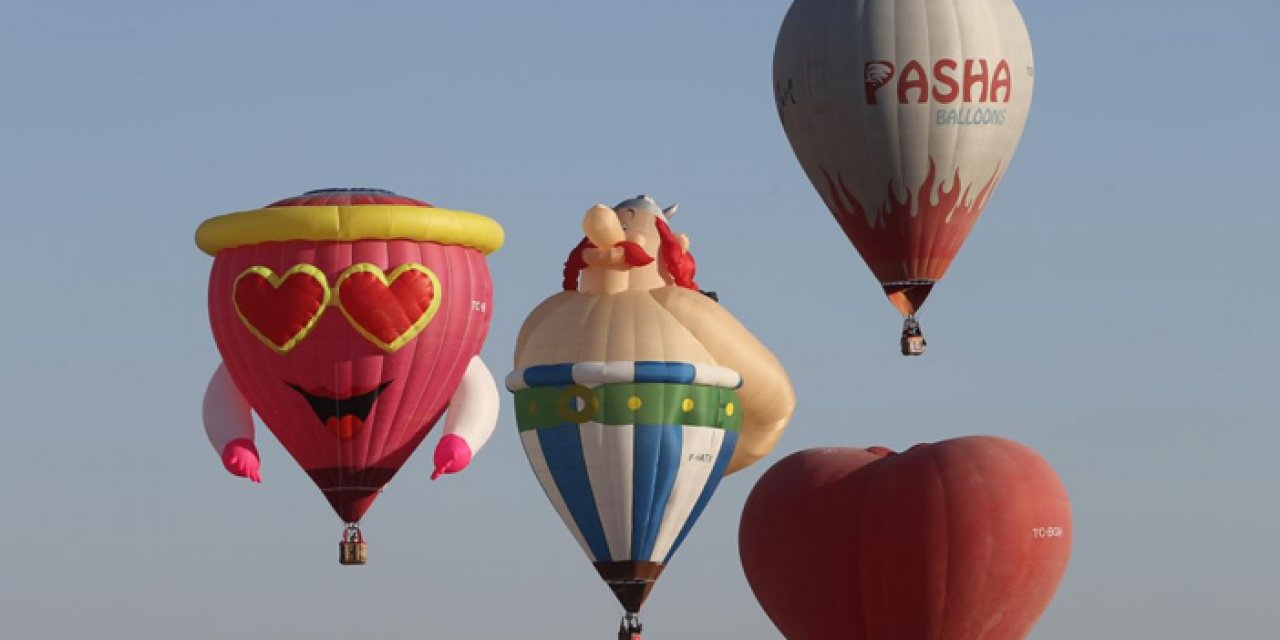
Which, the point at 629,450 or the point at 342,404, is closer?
the point at 342,404

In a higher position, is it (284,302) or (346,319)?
(284,302)

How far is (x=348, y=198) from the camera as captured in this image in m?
39.4

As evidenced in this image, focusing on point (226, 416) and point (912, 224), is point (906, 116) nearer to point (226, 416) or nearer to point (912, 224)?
point (912, 224)

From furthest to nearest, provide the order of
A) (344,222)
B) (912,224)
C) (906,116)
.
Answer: (912,224)
(906,116)
(344,222)

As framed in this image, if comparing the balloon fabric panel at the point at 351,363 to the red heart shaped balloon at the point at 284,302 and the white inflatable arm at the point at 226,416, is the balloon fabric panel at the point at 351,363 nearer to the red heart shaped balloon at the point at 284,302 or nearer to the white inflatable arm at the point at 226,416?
the red heart shaped balloon at the point at 284,302

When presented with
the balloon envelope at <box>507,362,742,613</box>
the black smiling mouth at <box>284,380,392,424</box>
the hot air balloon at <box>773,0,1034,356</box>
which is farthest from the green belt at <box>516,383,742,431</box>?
the hot air balloon at <box>773,0,1034,356</box>

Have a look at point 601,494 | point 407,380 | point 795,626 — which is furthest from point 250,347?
point 795,626

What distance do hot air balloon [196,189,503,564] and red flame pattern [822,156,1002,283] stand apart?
182 inches

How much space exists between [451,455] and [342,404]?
1572 millimetres

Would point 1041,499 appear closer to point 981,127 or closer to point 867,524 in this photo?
point 867,524

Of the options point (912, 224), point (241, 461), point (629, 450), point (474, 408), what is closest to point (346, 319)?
point (474, 408)

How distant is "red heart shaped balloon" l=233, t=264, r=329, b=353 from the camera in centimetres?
3884

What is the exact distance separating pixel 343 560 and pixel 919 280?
8.11 m

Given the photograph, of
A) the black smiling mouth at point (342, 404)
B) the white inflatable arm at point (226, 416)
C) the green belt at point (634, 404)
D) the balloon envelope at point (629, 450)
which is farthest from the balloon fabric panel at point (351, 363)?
the balloon envelope at point (629, 450)
